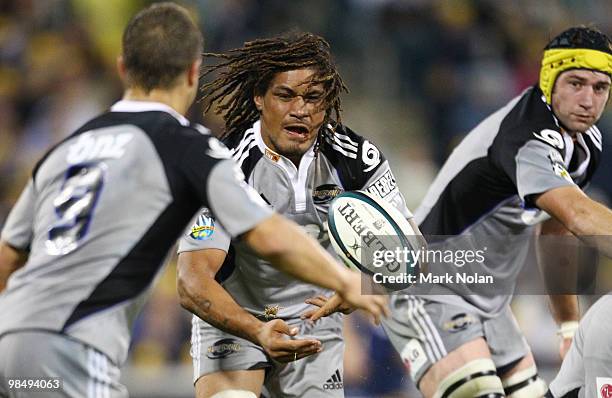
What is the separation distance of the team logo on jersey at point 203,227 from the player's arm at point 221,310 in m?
0.08

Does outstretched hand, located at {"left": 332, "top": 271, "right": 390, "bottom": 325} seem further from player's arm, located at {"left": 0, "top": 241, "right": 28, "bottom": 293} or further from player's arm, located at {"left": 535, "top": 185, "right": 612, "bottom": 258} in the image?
player's arm, located at {"left": 535, "top": 185, "right": 612, "bottom": 258}

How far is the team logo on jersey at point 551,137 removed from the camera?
18.0ft

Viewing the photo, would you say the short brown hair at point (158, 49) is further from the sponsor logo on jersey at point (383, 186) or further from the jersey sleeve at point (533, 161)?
the jersey sleeve at point (533, 161)

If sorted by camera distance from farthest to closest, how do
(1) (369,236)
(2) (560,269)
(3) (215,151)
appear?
(2) (560,269)
(1) (369,236)
(3) (215,151)

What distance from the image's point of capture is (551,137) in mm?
5496

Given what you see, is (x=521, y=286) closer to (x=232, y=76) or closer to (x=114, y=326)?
(x=232, y=76)

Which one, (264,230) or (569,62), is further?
(569,62)

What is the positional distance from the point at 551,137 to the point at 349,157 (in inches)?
42.6

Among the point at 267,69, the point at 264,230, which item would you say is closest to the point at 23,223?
the point at 264,230

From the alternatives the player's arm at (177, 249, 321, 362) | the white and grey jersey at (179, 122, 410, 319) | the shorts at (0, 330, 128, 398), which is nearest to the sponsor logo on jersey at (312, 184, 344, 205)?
the white and grey jersey at (179, 122, 410, 319)

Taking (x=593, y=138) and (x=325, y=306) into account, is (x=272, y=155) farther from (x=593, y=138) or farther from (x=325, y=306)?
(x=593, y=138)

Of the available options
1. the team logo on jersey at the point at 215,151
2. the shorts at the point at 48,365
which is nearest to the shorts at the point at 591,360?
the team logo on jersey at the point at 215,151

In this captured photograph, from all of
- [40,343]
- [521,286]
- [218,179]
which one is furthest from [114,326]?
[521,286]

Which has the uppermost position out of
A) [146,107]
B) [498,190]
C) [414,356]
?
[146,107]
